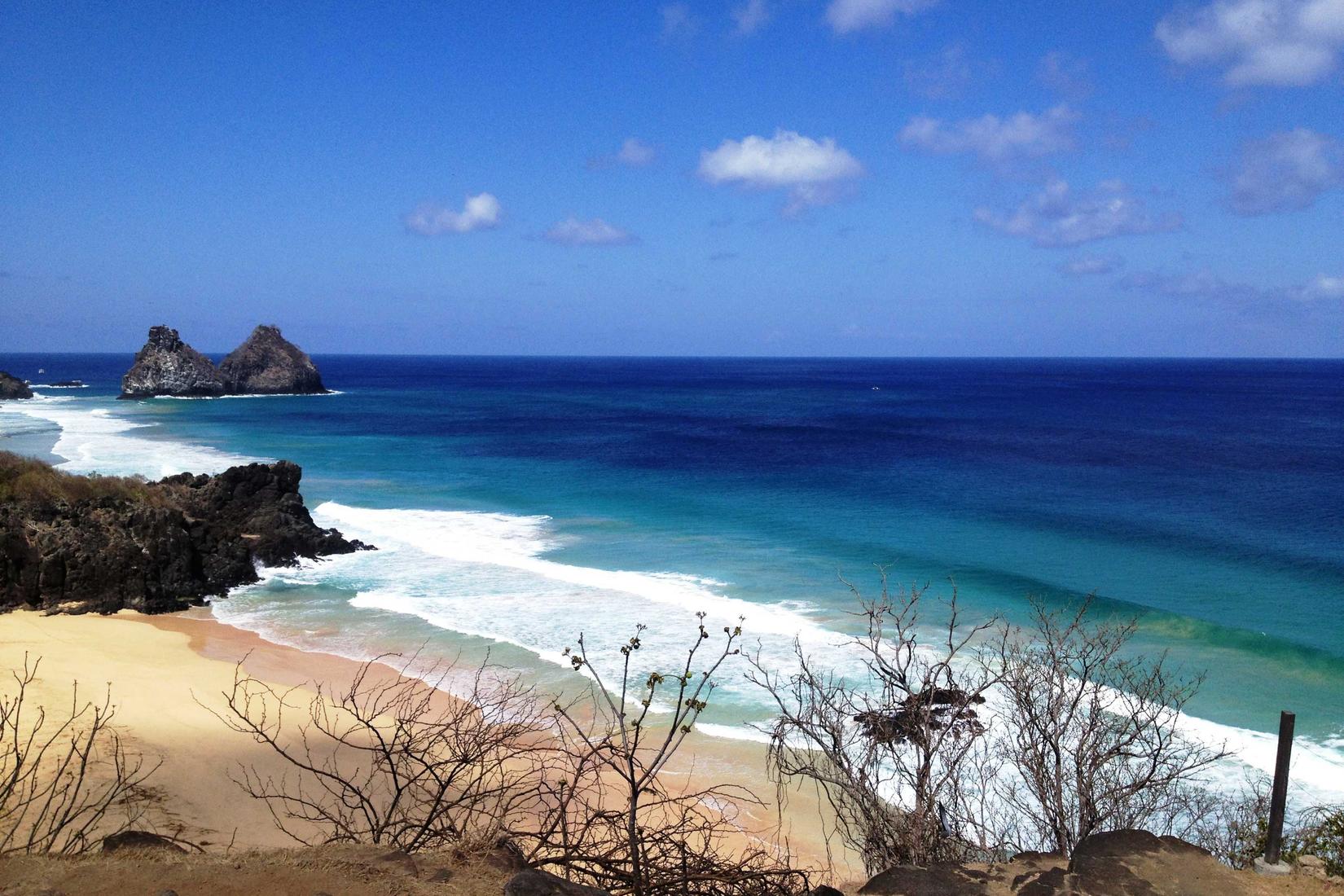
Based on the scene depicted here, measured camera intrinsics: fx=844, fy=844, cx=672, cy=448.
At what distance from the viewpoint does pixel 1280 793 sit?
8.39 meters

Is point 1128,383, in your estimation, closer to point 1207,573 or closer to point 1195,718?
point 1207,573

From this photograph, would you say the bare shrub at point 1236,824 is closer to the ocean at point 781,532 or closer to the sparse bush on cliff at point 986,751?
the sparse bush on cliff at point 986,751

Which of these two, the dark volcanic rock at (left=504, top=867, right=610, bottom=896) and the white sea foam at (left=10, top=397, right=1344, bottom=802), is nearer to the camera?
the dark volcanic rock at (left=504, top=867, right=610, bottom=896)

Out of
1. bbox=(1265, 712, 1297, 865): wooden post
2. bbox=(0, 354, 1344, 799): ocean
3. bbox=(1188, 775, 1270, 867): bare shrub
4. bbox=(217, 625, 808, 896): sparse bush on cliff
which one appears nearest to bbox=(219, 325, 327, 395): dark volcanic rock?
bbox=(0, 354, 1344, 799): ocean

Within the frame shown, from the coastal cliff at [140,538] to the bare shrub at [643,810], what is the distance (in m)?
12.9

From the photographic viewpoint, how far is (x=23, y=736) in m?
13.1

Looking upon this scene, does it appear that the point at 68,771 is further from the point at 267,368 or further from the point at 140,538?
the point at 267,368

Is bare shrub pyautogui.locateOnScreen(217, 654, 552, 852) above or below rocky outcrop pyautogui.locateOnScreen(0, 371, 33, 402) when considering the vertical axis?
below

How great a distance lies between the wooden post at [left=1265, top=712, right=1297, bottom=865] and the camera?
8.34m

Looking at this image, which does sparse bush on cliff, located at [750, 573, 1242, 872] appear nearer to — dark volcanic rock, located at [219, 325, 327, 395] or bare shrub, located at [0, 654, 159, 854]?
bare shrub, located at [0, 654, 159, 854]

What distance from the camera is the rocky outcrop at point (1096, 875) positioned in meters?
7.20

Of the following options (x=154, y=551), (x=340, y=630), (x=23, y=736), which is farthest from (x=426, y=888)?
(x=154, y=551)

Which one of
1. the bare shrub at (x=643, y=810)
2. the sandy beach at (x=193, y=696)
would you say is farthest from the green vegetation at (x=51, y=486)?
the bare shrub at (x=643, y=810)

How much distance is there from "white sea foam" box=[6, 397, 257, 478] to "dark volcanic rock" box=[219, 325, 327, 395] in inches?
1235
